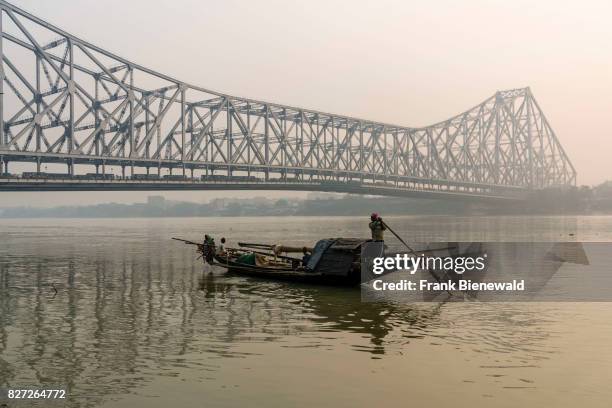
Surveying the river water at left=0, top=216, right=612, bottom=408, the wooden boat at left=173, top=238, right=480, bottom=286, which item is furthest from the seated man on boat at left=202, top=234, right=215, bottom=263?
the river water at left=0, top=216, right=612, bottom=408

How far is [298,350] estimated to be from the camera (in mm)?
13102

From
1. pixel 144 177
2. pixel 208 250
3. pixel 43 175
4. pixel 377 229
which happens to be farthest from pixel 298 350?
pixel 144 177

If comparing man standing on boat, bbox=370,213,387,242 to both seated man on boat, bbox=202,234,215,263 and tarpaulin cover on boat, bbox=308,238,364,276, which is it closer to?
tarpaulin cover on boat, bbox=308,238,364,276

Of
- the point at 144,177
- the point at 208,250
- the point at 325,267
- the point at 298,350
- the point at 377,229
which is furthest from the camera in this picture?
the point at 144,177

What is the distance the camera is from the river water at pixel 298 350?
10.1m

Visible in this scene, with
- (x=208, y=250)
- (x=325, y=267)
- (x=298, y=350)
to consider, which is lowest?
(x=298, y=350)

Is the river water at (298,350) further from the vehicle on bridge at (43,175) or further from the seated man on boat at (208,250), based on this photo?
the vehicle on bridge at (43,175)

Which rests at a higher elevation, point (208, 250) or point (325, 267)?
point (208, 250)

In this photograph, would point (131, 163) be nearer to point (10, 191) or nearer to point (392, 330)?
point (10, 191)

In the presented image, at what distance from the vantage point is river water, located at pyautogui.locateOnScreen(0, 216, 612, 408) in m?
10.1

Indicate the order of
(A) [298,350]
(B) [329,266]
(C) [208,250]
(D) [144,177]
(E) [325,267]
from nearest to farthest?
(A) [298,350] → (B) [329,266] → (E) [325,267] → (C) [208,250] → (D) [144,177]

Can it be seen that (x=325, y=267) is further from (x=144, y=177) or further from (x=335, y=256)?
(x=144, y=177)

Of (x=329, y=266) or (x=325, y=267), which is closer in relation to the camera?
(x=329, y=266)

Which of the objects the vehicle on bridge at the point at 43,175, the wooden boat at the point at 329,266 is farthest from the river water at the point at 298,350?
the vehicle on bridge at the point at 43,175
